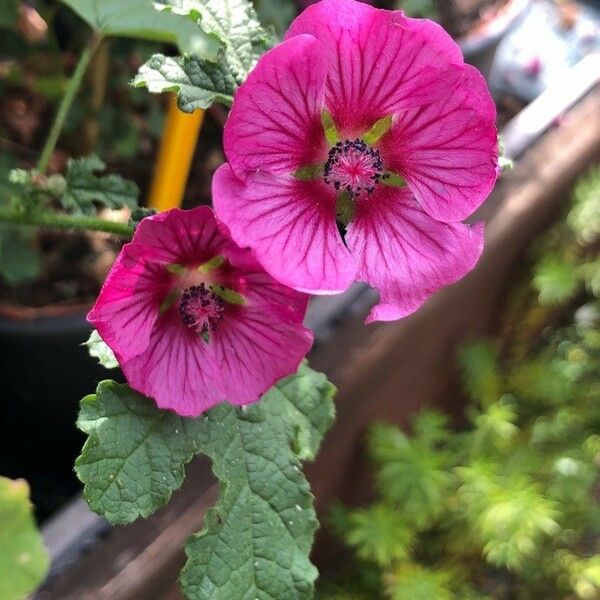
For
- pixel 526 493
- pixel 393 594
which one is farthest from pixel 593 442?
pixel 393 594

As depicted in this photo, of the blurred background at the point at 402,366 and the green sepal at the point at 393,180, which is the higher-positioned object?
the green sepal at the point at 393,180

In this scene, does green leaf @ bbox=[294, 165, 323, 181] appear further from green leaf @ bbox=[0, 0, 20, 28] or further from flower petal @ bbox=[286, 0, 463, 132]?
green leaf @ bbox=[0, 0, 20, 28]

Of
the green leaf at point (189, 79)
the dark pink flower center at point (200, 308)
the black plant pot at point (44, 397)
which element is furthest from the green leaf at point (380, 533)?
the green leaf at point (189, 79)

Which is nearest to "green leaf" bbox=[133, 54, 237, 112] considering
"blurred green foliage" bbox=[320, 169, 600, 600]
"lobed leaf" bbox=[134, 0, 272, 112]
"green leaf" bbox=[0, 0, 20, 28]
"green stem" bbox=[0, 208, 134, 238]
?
"lobed leaf" bbox=[134, 0, 272, 112]

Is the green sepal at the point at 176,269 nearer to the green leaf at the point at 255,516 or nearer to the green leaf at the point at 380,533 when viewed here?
the green leaf at the point at 255,516

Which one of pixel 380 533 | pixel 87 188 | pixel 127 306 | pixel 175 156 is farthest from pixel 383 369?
pixel 127 306

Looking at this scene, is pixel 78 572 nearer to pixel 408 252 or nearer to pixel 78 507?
pixel 78 507
